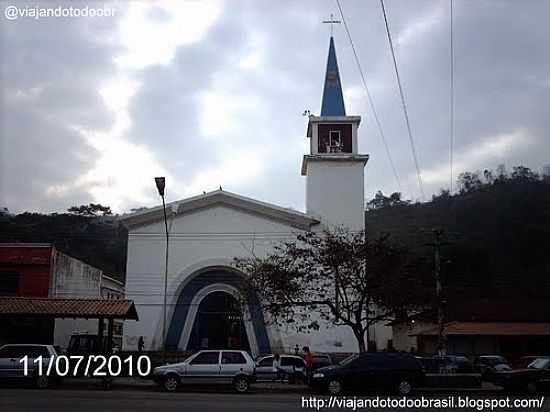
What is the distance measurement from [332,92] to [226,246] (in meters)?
13.7

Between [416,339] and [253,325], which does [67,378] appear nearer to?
[253,325]

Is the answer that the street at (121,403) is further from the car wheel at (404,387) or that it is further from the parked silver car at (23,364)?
the car wheel at (404,387)

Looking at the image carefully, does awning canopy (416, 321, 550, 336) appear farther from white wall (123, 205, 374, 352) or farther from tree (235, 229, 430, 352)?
tree (235, 229, 430, 352)

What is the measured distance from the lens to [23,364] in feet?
74.6

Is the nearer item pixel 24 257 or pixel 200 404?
pixel 200 404

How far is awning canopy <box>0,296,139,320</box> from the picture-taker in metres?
28.0

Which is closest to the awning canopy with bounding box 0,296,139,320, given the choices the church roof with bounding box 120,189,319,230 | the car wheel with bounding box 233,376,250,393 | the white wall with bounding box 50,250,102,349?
the car wheel with bounding box 233,376,250,393

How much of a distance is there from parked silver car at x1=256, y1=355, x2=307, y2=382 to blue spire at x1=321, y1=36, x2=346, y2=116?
21.8 metres

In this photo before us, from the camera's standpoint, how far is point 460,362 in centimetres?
3111

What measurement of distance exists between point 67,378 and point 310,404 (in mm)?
12136

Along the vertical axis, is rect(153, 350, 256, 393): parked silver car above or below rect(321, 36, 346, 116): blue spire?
below

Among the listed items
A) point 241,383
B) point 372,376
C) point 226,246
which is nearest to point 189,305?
point 226,246

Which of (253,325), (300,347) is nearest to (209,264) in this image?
(253,325)

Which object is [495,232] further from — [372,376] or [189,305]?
[372,376]
